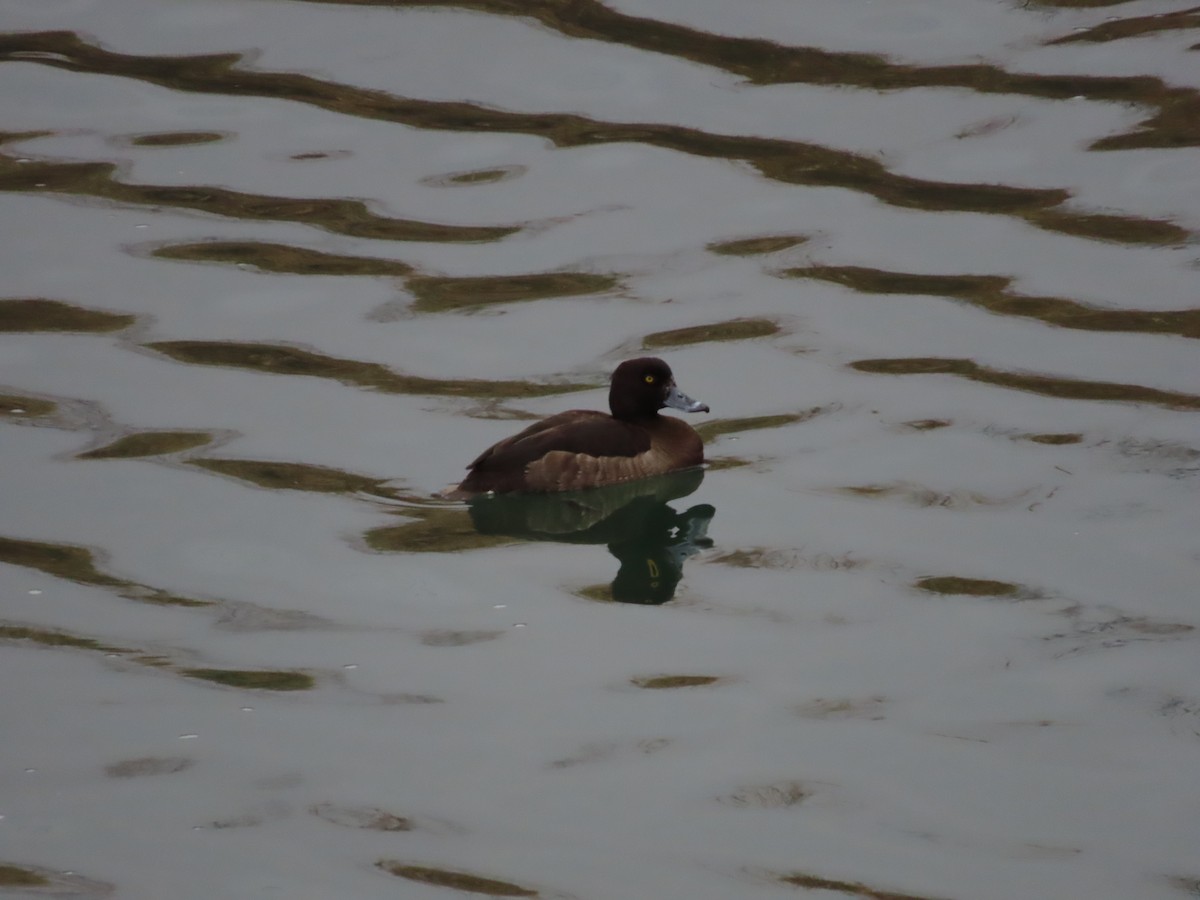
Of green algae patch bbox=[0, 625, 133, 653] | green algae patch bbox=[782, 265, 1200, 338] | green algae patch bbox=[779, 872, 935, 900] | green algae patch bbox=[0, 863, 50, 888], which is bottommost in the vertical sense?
green algae patch bbox=[0, 863, 50, 888]

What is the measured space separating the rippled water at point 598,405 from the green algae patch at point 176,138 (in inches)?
3.5

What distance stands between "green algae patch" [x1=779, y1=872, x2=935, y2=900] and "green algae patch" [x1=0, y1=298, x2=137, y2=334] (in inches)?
249

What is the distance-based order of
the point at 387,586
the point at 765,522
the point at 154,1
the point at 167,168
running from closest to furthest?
the point at 387,586, the point at 765,522, the point at 167,168, the point at 154,1

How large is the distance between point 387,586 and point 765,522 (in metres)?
1.71

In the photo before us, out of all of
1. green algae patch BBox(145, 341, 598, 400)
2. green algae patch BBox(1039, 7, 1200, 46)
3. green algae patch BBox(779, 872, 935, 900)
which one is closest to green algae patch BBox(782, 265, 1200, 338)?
green algae patch BBox(145, 341, 598, 400)

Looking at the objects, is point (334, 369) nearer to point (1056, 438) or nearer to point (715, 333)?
point (715, 333)

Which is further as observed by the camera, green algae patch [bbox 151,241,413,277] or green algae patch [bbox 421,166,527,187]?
green algae patch [bbox 421,166,527,187]

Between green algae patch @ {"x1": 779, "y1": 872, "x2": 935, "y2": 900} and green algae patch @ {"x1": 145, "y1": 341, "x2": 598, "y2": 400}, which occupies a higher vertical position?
green algae patch @ {"x1": 145, "y1": 341, "x2": 598, "y2": 400}

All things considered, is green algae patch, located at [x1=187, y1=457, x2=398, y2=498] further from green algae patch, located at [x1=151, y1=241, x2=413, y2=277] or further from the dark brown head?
green algae patch, located at [x1=151, y1=241, x2=413, y2=277]

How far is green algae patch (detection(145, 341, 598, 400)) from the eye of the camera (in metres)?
10.2

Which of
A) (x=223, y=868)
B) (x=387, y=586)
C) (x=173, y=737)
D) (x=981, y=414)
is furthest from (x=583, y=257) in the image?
(x=223, y=868)

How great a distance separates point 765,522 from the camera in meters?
8.61

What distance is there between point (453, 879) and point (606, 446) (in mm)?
3642

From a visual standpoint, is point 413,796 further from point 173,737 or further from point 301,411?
point 301,411
